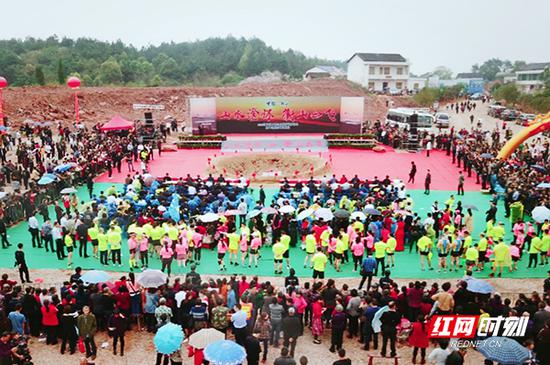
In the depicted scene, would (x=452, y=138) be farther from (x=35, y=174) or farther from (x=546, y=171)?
(x=35, y=174)

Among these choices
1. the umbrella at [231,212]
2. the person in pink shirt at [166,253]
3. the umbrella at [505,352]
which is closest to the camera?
the umbrella at [505,352]

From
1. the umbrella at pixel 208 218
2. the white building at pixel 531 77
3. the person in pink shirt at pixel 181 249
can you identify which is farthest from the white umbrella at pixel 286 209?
the white building at pixel 531 77

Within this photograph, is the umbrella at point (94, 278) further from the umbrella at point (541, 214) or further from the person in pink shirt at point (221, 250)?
the umbrella at point (541, 214)

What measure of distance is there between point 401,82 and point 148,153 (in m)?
54.2

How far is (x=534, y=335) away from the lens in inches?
371

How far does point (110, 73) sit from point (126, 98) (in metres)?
17.0

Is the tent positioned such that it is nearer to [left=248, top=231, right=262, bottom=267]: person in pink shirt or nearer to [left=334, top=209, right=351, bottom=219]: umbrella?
[left=248, top=231, right=262, bottom=267]: person in pink shirt

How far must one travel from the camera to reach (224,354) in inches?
291

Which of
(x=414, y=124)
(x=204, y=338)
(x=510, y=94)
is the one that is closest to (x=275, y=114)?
(x=414, y=124)

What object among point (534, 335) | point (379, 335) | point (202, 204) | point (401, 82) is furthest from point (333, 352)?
point (401, 82)

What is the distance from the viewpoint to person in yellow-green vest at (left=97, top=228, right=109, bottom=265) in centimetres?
1416

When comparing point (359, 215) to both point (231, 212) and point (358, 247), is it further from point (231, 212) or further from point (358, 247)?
point (231, 212)

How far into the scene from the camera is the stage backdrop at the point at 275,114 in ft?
124

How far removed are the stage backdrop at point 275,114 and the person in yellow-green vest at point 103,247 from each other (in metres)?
23.7
